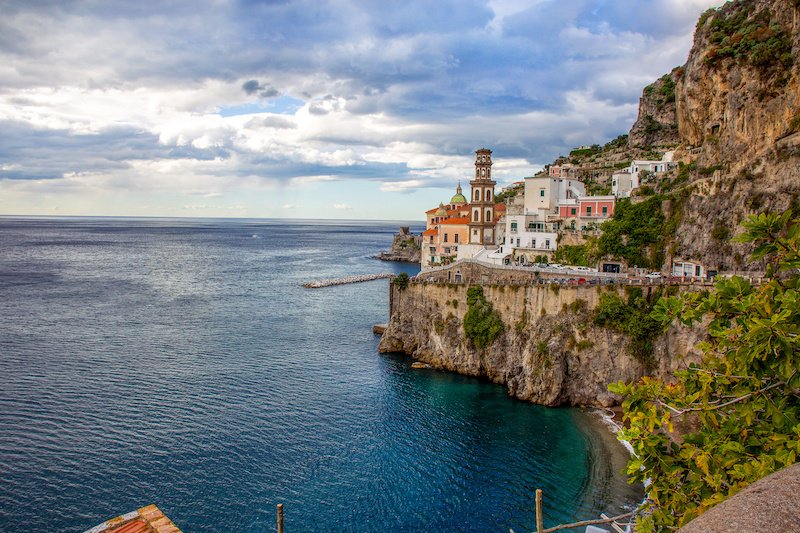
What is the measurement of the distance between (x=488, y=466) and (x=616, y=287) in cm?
1721

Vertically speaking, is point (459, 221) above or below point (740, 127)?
below

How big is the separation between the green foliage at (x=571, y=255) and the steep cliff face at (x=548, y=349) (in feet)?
38.9

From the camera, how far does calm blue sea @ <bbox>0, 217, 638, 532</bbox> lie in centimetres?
2602

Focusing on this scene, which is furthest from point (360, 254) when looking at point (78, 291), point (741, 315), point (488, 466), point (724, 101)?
point (741, 315)

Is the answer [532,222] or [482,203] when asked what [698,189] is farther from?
[482,203]

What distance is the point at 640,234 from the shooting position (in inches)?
1918

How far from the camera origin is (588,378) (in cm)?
3894

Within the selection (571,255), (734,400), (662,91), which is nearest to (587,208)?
(571,255)

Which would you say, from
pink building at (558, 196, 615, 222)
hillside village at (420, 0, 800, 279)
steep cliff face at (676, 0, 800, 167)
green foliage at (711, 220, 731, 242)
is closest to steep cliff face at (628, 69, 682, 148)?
hillside village at (420, 0, 800, 279)

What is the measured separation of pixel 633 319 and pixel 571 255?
52.3ft

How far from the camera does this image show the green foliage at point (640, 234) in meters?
47.3

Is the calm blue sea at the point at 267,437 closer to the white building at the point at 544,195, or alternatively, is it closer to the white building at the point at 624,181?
the white building at the point at 544,195

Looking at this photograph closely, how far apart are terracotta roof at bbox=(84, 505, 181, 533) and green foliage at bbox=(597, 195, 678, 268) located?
41825 mm

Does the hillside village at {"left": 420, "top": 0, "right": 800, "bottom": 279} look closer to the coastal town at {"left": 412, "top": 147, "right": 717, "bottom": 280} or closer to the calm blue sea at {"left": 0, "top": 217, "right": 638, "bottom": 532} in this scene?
the coastal town at {"left": 412, "top": 147, "right": 717, "bottom": 280}
